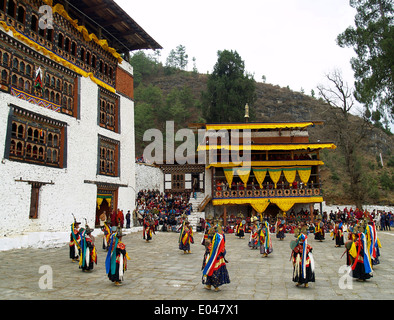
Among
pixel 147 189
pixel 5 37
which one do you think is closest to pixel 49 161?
pixel 5 37

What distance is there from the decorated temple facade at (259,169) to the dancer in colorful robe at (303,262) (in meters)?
16.9

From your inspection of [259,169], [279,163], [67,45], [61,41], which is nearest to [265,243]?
[259,169]

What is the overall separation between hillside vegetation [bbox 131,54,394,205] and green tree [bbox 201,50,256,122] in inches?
122

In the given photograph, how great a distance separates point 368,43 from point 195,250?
23854 millimetres

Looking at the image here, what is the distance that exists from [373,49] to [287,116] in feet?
119

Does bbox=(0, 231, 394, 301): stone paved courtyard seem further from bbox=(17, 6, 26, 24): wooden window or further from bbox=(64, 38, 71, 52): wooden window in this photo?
bbox=(64, 38, 71, 52): wooden window

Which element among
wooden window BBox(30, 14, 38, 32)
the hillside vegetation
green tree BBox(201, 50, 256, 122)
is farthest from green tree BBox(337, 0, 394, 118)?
wooden window BBox(30, 14, 38, 32)

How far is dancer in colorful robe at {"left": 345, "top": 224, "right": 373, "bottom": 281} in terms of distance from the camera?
861 centimetres

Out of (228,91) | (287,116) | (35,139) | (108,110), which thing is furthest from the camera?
(287,116)

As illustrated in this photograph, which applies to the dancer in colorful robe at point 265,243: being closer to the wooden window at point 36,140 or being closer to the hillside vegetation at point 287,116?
the wooden window at point 36,140

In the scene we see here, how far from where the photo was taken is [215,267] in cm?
767

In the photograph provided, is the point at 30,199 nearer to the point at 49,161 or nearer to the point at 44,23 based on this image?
the point at 49,161

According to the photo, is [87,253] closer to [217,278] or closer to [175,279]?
[175,279]

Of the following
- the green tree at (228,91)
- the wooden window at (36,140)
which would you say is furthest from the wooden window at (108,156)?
the green tree at (228,91)
